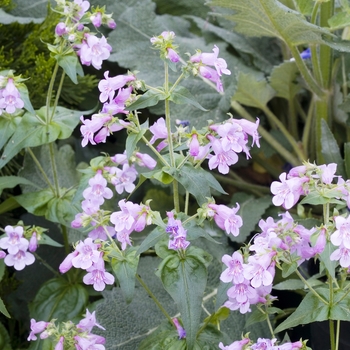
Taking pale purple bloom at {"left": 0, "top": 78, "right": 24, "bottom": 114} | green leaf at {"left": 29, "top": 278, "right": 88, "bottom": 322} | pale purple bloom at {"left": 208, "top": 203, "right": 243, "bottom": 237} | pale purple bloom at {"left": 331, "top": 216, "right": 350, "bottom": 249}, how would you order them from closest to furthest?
pale purple bloom at {"left": 331, "top": 216, "right": 350, "bottom": 249} → pale purple bloom at {"left": 208, "top": 203, "right": 243, "bottom": 237} → pale purple bloom at {"left": 0, "top": 78, "right": 24, "bottom": 114} → green leaf at {"left": 29, "top": 278, "right": 88, "bottom": 322}

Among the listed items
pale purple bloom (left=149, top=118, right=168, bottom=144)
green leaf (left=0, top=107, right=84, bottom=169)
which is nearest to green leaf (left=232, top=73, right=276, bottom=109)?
green leaf (left=0, top=107, right=84, bottom=169)

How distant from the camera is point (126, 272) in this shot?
1.04 meters

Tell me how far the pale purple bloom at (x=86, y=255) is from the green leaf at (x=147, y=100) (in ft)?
0.78

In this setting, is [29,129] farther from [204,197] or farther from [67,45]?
[204,197]

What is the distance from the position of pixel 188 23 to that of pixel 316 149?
2.05 feet

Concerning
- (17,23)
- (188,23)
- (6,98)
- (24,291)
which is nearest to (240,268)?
(6,98)

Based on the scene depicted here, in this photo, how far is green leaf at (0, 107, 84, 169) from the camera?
131 centimetres

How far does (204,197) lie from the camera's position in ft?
3.32

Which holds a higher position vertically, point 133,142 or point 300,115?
point 133,142

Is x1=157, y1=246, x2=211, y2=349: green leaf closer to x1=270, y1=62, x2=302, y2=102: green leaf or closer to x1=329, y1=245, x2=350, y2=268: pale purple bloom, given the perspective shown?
x1=329, y1=245, x2=350, y2=268: pale purple bloom

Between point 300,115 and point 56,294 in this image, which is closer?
point 56,294

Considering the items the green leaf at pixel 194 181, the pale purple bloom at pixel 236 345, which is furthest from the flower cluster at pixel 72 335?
the green leaf at pixel 194 181

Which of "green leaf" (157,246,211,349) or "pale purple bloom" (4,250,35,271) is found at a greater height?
"green leaf" (157,246,211,349)

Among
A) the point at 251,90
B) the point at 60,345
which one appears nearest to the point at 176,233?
the point at 60,345
